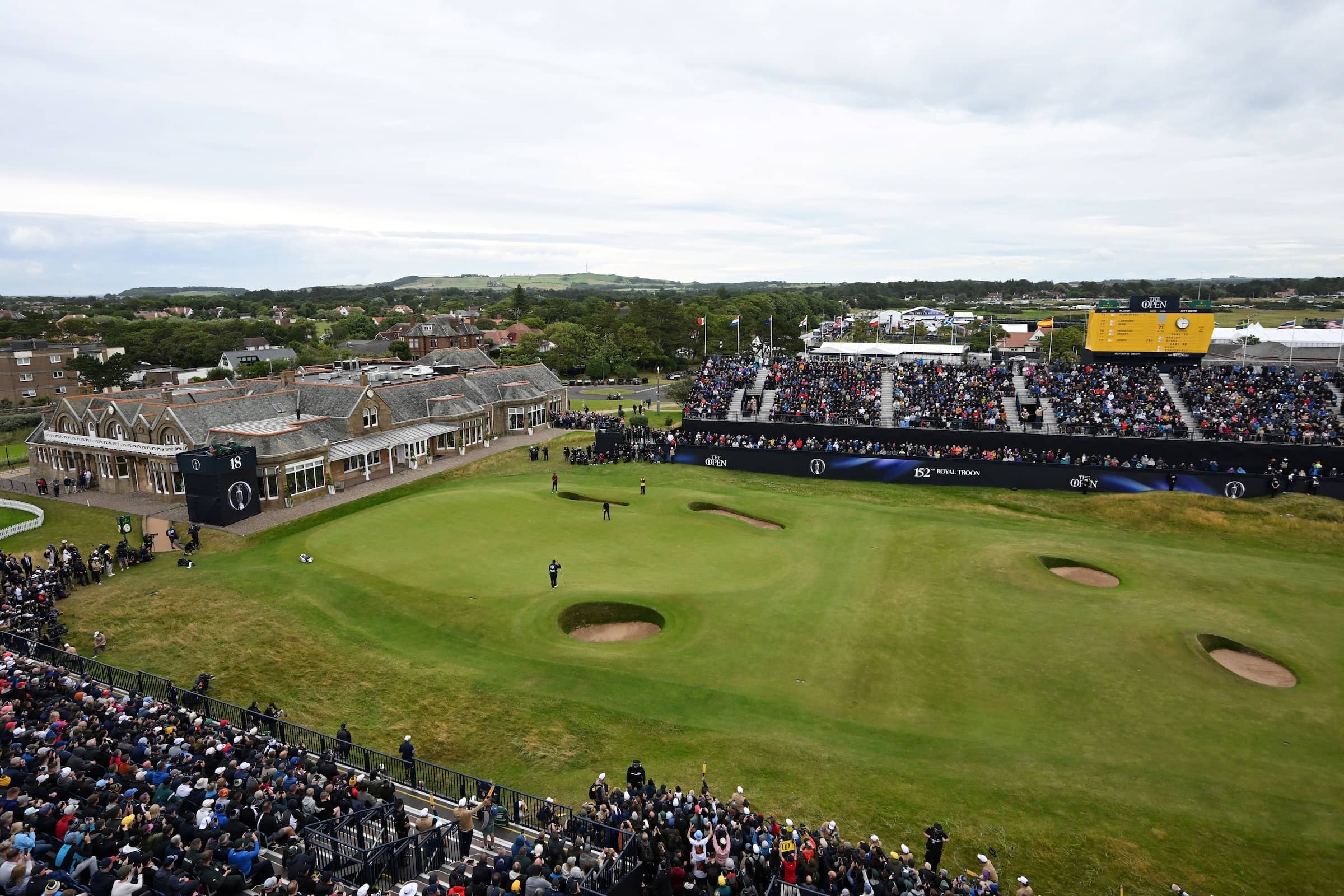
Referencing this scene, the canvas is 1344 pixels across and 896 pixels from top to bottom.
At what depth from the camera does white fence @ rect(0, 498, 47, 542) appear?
40.3 metres

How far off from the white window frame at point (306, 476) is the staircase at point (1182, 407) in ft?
177

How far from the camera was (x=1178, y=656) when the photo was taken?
23.6 metres

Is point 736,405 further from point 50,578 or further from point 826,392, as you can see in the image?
point 50,578

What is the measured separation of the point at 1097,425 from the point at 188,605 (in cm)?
5057

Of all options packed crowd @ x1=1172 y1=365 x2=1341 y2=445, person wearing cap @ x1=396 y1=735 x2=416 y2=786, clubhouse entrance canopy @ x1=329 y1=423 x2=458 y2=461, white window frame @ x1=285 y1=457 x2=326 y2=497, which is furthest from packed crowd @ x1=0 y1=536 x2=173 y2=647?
packed crowd @ x1=1172 y1=365 x2=1341 y2=445

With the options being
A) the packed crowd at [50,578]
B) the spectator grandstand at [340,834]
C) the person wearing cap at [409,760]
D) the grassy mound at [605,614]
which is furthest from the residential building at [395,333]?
the spectator grandstand at [340,834]

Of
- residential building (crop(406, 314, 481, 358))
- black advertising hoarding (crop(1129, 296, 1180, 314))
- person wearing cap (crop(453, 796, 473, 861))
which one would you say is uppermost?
black advertising hoarding (crop(1129, 296, 1180, 314))

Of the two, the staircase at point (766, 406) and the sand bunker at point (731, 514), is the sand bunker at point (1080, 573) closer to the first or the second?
the sand bunker at point (731, 514)

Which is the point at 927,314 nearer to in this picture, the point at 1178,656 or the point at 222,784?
the point at 1178,656

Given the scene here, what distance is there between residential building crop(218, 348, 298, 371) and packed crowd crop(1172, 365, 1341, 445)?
109 metres

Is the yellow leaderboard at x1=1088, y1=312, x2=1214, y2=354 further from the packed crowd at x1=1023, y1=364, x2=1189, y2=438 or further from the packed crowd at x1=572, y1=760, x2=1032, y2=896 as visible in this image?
the packed crowd at x1=572, y1=760, x2=1032, y2=896

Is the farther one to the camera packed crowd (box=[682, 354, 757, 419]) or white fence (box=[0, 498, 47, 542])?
packed crowd (box=[682, 354, 757, 419])

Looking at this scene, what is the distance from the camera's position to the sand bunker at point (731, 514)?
3944cm

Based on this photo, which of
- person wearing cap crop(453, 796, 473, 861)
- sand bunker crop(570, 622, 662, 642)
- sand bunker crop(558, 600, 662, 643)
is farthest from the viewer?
sand bunker crop(558, 600, 662, 643)
